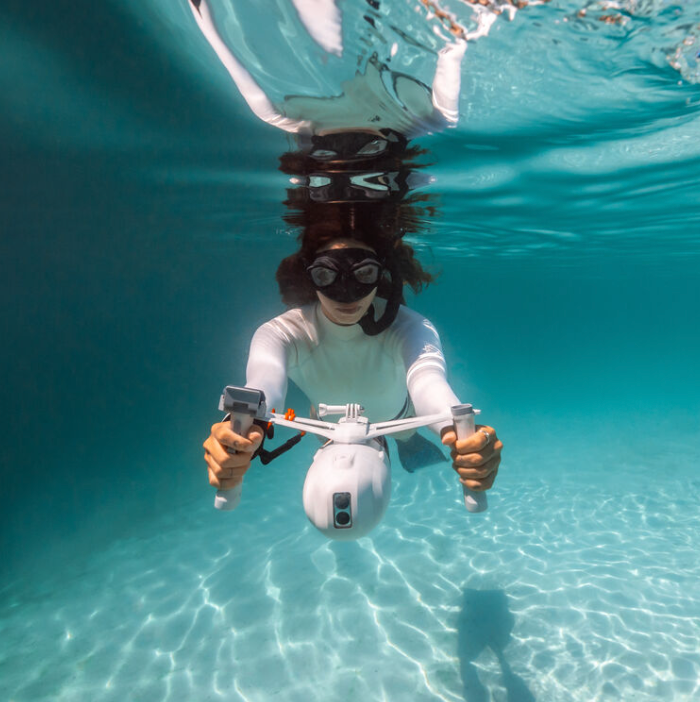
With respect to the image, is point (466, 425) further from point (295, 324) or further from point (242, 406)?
point (295, 324)

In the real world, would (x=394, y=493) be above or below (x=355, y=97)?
below

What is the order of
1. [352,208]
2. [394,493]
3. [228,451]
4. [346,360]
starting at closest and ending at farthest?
[228,451] < [346,360] < [352,208] < [394,493]

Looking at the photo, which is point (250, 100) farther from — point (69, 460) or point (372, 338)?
point (69, 460)

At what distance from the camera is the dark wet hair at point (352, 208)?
469 centimetres

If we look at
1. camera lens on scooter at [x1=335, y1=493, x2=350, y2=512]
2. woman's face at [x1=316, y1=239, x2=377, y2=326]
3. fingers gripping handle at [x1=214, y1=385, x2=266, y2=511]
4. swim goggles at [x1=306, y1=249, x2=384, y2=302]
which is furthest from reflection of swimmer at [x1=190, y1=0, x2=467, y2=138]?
camera lens on scooter at [x1=335, y1=493, x2=350, y2=512]

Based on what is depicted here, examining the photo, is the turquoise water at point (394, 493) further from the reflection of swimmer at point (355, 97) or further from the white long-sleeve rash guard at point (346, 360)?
the white long-sleeve rash guard at point (346, 360)

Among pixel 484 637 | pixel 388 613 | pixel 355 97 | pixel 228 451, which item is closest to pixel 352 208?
pixel 355 97

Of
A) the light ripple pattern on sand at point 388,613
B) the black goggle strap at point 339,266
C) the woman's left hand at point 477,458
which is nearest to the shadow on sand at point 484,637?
the light ripple pattern on sand at point 388,613

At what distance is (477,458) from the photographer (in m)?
2.33

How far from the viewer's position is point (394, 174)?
25.7 ft

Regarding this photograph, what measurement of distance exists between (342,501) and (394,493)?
404 inches

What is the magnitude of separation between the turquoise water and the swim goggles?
7.61 feet

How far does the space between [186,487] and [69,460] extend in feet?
28.6

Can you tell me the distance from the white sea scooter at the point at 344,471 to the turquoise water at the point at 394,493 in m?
3.81
